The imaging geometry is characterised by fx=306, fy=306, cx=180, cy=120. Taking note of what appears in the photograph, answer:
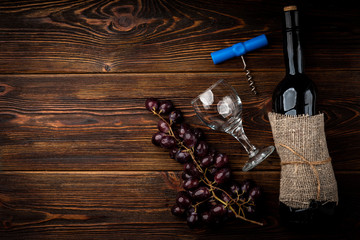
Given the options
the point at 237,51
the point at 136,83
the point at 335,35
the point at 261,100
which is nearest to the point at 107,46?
the point at 136,83

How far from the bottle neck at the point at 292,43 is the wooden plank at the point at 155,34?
144mm

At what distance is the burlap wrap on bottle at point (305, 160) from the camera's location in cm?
81

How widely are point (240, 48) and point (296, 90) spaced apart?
0.23m

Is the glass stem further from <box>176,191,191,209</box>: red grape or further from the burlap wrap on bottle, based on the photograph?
<box>176,191,191,209</box>: red grape

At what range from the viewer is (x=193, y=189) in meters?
0.91

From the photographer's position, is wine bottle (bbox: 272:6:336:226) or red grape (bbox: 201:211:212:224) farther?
red grape (bbox: 201:211:212:224)

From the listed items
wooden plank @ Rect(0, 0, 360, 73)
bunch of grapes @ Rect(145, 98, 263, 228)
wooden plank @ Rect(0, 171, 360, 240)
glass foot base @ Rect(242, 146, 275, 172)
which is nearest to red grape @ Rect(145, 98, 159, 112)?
bunch of grapes @ Rect(145, 98, 263, 228)

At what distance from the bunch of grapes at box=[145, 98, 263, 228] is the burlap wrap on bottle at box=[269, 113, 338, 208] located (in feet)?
0.40

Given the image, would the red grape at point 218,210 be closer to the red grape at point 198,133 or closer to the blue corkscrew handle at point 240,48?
the red grape at point 198,133

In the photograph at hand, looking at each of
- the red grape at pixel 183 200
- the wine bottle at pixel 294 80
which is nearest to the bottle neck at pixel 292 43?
the wine bottle at pixel 294 80

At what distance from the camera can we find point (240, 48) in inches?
36.6

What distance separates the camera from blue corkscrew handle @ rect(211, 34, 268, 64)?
928 mm

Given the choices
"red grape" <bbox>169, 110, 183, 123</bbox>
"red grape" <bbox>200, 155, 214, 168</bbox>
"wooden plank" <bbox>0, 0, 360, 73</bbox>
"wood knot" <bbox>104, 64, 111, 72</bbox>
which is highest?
"wooden plank" <bbox>0, 0, 360, 73</bbox>

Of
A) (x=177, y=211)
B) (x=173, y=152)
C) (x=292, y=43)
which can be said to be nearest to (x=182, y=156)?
(x=173, y=152)
